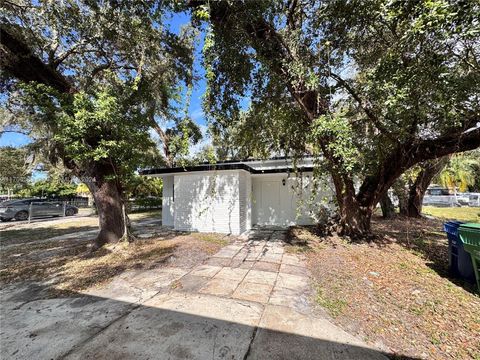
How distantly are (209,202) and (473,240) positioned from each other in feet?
22.3

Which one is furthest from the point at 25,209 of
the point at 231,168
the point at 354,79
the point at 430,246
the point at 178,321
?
the point at 430,246

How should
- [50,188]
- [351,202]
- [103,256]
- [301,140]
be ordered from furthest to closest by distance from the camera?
[50,188] → [301,140] → [351,202] → [103,256]

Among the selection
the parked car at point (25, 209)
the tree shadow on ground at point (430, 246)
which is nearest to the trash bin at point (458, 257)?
the tree shadow on ground at point (430, 246)

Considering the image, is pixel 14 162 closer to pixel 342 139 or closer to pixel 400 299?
pixel 342 139

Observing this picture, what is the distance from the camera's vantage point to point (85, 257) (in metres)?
5.45

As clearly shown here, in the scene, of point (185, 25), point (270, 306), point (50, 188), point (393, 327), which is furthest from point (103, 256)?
point (50, 188)

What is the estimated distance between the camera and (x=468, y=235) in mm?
3328

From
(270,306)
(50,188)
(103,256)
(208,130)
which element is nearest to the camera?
(270,306)

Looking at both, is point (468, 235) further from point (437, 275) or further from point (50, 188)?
point (50, 188)

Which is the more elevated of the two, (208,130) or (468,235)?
(208,130)

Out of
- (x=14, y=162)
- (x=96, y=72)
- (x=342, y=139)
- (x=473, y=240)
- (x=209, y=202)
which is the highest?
(x=96, y=72)

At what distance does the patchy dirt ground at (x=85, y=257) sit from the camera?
14.1ft

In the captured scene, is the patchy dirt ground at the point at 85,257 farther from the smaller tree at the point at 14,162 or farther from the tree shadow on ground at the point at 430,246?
the smaller tree at the point at 14,162

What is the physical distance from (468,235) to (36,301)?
21.8ft
